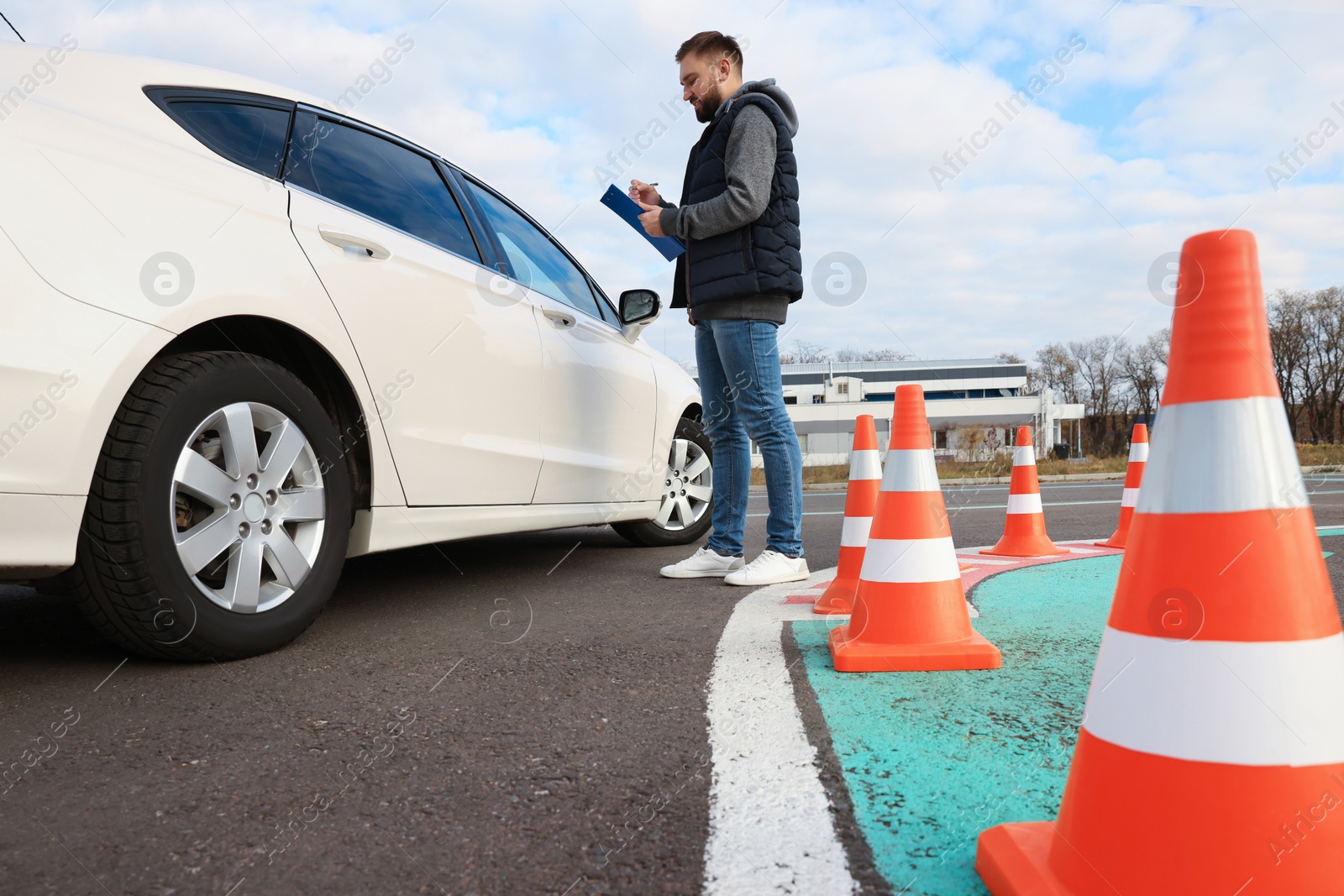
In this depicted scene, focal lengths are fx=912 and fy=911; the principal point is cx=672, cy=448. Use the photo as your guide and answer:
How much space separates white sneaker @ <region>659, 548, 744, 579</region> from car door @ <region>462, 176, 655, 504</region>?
0.52 m

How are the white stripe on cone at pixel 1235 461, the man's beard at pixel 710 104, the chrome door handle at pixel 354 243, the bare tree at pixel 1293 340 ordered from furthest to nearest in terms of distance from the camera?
the bare tree at pixel 1293 340 → the man's beard at pixel 710 104 → the chrome door handle at pixel 354 243 → the white stripe on cone at pixel 1235 461

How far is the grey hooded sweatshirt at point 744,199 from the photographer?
3867mm

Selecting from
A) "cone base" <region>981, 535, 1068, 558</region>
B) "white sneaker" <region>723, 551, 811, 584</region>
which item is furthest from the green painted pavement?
"cone base" <region>981, 535, 1068, 558</region>

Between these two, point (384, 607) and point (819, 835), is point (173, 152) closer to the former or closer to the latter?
point (384, 607)

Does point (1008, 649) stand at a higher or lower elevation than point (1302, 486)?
lower

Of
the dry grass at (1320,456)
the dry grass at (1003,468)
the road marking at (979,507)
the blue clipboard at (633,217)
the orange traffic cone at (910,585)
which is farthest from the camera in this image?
the dry grass at (1003,468)

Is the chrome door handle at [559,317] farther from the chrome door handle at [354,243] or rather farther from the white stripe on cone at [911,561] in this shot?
the white stripe on cone at [911,561]

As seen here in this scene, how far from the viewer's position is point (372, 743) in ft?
6.21

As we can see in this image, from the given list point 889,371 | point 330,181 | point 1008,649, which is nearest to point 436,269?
point 330,181

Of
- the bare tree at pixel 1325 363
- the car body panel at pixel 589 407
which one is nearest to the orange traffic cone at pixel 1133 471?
the car body panel at pixel 589 407

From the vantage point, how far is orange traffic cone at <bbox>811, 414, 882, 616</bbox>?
10.9 ft

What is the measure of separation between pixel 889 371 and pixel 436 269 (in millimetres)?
88301

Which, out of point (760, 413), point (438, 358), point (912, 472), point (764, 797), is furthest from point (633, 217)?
point (764, 797)

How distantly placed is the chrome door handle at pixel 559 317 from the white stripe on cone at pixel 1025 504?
258 centimetres
